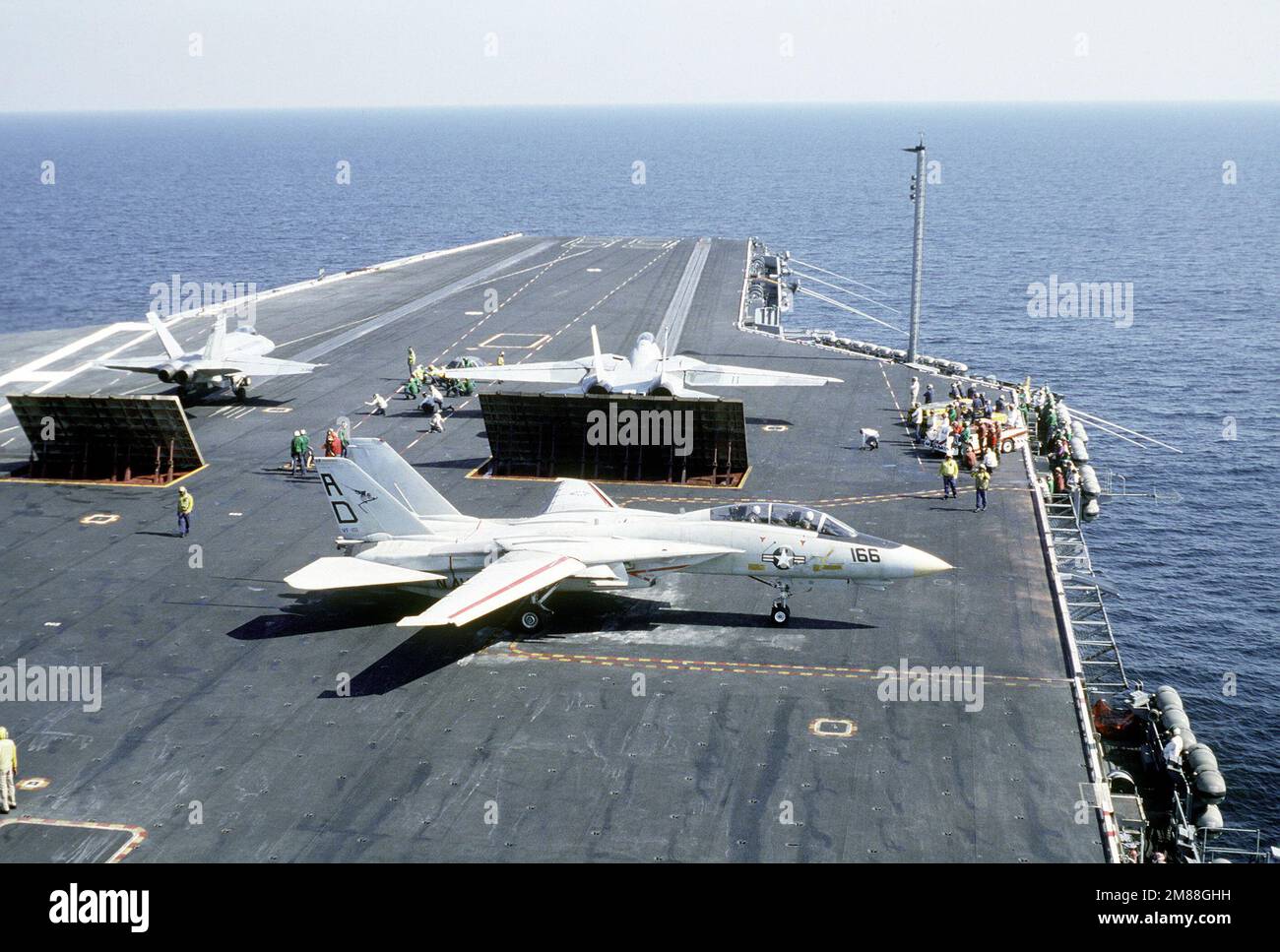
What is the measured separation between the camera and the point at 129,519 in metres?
45.9

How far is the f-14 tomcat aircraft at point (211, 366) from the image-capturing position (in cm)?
6141

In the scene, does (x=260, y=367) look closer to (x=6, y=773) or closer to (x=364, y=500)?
(x=364, y=500)

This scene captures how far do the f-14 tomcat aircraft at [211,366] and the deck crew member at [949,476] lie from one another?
32281mm

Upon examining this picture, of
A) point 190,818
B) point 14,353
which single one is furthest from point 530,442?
point 14,353

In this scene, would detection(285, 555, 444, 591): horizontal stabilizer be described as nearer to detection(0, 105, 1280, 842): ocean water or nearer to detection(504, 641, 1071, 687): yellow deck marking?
detection(504, 641, 1071, 687): yellow deck marking

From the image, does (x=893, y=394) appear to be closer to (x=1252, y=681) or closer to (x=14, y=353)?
(x=1252, y=681)

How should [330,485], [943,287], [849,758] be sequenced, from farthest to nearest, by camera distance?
[943,287]
[330,485]
[849,758]

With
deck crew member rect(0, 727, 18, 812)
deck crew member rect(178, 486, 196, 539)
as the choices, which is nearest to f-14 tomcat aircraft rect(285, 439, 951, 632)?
deck crew member rect(178, 486, 196, 539)

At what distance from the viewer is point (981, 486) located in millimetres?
46531

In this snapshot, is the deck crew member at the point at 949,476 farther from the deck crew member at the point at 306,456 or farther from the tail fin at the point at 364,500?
the deck crew member at the point at 306,456

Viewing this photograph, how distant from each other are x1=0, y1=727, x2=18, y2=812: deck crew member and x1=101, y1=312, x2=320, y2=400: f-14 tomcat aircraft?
3658 centimetres

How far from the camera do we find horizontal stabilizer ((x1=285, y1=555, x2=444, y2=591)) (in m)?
34.5
